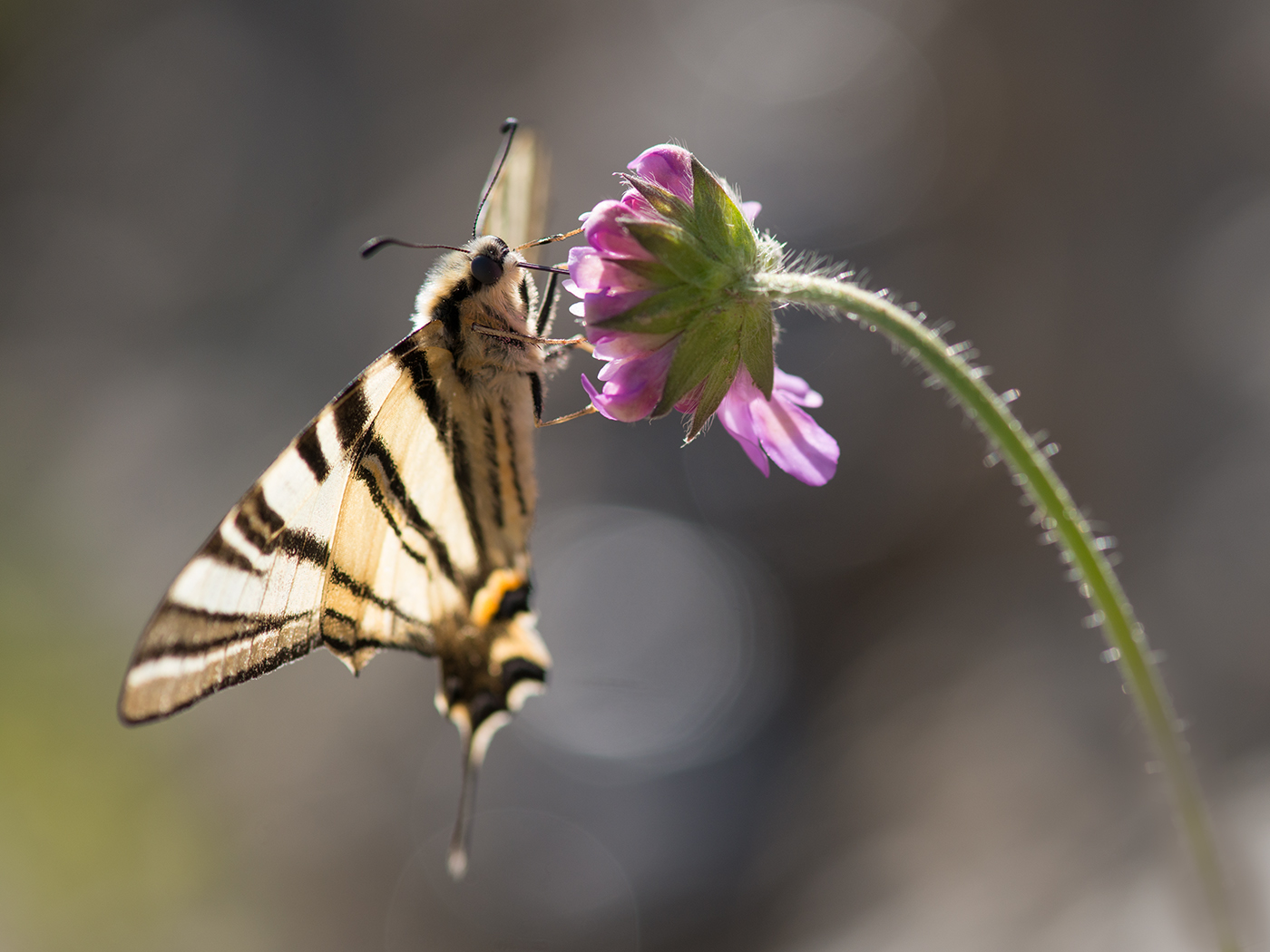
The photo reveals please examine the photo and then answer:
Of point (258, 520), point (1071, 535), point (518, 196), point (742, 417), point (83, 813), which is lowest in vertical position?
point (83, 813)

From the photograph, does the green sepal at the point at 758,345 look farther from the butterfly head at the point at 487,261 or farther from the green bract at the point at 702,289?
the butterfly head at the point at 487,261

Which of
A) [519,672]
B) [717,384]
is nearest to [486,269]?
[717,384]

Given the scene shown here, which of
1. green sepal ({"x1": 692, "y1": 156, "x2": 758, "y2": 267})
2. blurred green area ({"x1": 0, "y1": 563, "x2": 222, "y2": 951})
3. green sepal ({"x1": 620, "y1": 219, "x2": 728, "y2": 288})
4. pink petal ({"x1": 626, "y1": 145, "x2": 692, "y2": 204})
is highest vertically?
pink petal ({"x1": 626, "y1": 145, "x2": 692, "y2": 204})

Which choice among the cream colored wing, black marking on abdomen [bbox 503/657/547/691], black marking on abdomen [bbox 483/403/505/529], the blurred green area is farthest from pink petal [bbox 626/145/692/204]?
the blurred green area

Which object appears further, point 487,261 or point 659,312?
point 487,261

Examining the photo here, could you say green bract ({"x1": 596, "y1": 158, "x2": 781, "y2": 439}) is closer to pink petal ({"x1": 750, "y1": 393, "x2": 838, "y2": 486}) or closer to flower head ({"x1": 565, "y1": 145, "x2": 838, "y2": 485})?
flower head ({"x1": 565, "y1": 145, "x2": 838, "y2": 485})

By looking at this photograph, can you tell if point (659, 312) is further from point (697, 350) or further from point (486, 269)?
point (486, 269)

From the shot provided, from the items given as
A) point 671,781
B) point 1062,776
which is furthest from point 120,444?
point 1062,776
